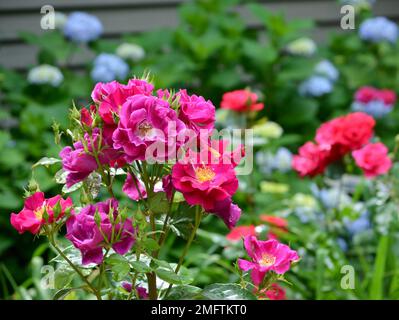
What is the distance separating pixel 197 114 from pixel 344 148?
75 cm

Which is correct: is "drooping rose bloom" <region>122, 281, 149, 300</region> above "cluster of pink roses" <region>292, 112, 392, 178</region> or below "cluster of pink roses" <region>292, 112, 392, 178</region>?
below

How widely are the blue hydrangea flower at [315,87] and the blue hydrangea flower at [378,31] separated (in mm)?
270

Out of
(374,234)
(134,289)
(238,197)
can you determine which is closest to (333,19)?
(238,197)

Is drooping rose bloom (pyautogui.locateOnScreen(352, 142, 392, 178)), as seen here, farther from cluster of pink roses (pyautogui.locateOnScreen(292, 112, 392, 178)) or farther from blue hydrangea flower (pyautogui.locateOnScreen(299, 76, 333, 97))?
blue hydrangea flower (pyautogui.locateOnScreen(299, 76, 333, 97))

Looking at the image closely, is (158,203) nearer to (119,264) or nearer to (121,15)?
(119,264)

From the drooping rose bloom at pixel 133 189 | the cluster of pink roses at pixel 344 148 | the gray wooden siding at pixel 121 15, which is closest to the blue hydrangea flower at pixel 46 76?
the gray wooden siding at pixel 121 15

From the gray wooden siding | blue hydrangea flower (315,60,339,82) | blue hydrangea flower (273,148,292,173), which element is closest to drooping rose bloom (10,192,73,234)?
blue hydrangea flower (273,148,292,173)

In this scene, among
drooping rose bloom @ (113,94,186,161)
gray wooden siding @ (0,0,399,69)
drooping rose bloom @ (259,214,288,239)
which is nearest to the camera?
drooping rose bloom @ (113,94,186,161)

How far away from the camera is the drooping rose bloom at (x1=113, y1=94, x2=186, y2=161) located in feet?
3.34

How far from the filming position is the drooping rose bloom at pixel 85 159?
106 cm

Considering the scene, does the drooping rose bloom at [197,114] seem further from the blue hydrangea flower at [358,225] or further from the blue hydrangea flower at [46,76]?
the blue hydrangea flower at [46,76]

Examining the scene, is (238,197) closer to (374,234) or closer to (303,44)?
(374,234)

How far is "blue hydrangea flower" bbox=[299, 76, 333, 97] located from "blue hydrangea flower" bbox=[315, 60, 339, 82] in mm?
22
